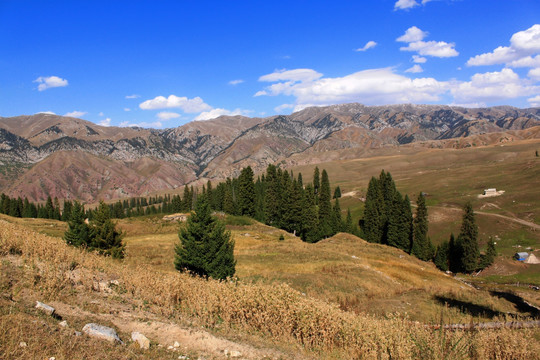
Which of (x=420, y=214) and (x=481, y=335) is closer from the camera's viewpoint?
(x=481, y=335)

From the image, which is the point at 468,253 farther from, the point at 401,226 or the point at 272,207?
the point at 272,207

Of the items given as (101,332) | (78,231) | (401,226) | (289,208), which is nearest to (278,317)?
(101,332)

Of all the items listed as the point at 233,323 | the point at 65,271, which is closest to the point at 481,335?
the point at 233,323

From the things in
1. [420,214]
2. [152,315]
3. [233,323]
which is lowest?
[420,214]

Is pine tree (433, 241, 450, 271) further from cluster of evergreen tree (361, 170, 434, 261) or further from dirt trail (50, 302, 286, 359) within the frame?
dirt trail (50, 302, 286, 359)

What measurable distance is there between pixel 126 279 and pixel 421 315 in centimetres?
1701

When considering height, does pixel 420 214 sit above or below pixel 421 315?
below

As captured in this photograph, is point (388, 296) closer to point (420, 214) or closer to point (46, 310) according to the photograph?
point (46, 310)

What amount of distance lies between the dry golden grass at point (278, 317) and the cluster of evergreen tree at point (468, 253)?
7077 centimetres

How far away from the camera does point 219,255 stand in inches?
881

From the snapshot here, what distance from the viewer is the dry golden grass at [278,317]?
314 inches

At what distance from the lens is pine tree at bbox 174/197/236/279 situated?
2205 centimetres

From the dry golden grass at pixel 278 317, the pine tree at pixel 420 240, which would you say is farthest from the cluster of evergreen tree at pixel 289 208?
the dry golden grass at pixel 278 317

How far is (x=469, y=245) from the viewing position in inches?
2726
